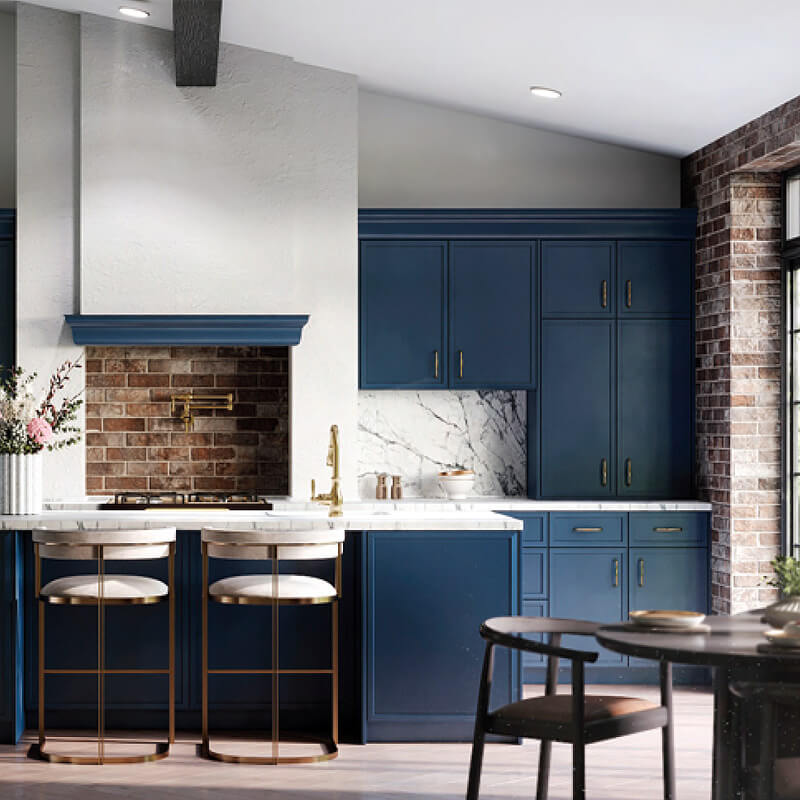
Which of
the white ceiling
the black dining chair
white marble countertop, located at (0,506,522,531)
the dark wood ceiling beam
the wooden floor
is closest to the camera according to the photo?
the black dining chair

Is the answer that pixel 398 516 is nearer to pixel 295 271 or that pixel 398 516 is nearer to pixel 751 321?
pixel 295 271

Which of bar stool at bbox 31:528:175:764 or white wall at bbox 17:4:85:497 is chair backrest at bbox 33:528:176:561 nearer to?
bar stool at bbox 31:528:175:764

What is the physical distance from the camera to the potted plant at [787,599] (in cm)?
341

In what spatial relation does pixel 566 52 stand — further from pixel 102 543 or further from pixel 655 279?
pixel 102 543

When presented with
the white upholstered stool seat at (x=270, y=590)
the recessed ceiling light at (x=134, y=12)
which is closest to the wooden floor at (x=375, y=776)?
the white upholstered stool seat at (x=270, y=590)

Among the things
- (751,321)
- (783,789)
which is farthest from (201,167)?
(783,789)

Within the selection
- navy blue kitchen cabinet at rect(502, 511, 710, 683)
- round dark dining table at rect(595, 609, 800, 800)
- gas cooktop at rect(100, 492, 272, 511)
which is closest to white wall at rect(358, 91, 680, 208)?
navy blue kitchen cabinet at rect(502, 511, 710, 683)

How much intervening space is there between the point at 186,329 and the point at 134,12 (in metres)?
1.70

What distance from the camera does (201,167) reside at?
6695 millimetres

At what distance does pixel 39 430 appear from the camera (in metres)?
5.49

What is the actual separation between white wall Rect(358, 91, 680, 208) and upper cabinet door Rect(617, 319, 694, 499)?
0.93 meters

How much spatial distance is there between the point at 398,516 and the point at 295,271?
1.93 metres

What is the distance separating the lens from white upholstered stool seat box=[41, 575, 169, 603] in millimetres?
4766

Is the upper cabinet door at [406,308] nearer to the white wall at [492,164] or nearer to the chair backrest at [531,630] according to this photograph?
the white wall at [492,164]
